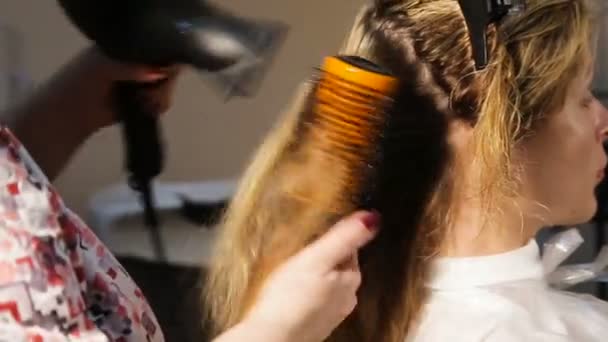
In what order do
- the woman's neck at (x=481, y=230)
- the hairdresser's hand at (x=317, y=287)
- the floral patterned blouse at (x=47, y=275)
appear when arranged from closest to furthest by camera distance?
1. the floral patterned blouse at (x=47, y=275)
2. the hairdresser's hand at (x=317, y=287)
3. the woman's neck at (x=481, y=230)

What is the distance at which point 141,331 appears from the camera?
1.92 feet

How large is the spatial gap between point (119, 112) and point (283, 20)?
0.55 ft

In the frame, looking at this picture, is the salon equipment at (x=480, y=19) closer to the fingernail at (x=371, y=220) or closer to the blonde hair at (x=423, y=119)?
the blonde hair at (x=423, y=119)

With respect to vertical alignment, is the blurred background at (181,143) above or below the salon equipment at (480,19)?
below

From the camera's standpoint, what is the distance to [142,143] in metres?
0.77

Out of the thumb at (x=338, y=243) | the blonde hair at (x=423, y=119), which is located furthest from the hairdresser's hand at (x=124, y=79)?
the thumb at (x=338, y=243)

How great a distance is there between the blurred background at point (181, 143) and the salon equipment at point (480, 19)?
16 cm

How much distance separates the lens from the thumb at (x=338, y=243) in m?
0.61

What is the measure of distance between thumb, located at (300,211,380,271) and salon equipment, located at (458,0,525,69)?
0.49 ft

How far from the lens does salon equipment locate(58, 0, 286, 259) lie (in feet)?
2.25

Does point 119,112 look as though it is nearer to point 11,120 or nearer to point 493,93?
point 11,120

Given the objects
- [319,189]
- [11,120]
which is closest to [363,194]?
[319,189]

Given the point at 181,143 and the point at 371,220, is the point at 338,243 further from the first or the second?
the point at 181,143

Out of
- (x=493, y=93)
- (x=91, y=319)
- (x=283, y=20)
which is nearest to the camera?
(x=91, y=319)
